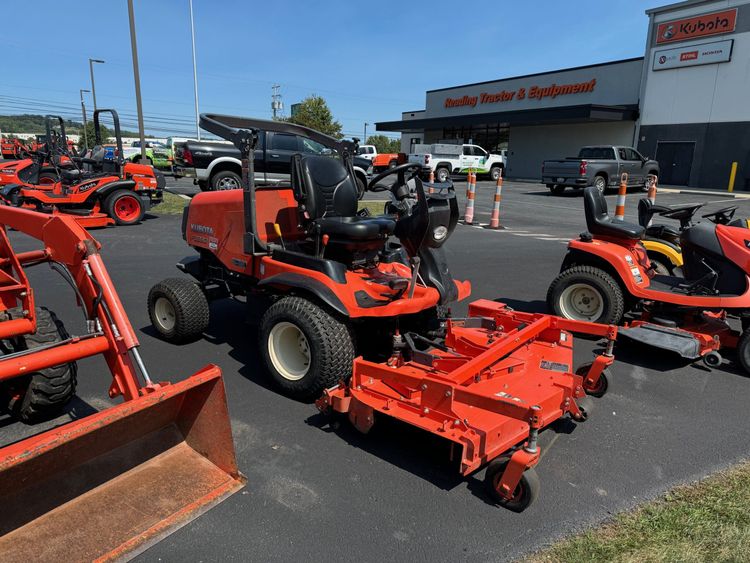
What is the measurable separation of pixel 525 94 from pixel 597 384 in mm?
31033

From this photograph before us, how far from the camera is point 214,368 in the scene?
2.61 m

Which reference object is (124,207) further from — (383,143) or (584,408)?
(383,143)

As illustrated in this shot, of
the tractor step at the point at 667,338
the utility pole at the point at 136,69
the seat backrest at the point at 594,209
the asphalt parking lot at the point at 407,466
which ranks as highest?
the utility pole at the point at 136,69

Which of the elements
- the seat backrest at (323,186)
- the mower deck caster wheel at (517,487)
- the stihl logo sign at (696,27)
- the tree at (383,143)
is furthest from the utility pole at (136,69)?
the tree at (383,143)

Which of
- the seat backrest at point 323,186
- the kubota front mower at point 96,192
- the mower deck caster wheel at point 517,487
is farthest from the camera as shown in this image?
the kubota front mower at point 96,192

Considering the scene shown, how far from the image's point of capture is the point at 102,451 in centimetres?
254

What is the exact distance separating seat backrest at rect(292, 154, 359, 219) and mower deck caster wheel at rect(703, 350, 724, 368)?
3.20m

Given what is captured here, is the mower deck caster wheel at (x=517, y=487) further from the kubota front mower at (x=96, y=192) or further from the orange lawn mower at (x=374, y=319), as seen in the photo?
the kubota front mower at (x=96, y=192)

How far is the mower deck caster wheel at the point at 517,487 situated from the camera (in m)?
2.56

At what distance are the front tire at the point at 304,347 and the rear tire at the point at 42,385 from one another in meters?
1.24

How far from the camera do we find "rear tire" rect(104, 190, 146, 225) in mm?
11148

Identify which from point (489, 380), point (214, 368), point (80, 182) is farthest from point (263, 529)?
point (80, 182)

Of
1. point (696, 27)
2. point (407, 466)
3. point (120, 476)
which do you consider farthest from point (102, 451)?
point (696, 27)

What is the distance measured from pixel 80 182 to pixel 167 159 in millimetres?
21730
